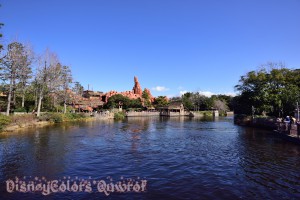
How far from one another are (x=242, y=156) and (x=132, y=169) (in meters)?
8.86

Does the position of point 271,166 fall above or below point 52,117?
below

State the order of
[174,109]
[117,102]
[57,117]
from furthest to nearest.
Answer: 1. [174,109]
2. [117,102]
3. [57,117]

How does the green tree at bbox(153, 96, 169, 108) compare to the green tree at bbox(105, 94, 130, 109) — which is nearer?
the green tree at bbox(105, 94, 130, 109)

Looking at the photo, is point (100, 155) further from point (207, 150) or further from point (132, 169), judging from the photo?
point (207, 150)

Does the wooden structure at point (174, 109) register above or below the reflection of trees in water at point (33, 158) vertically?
above

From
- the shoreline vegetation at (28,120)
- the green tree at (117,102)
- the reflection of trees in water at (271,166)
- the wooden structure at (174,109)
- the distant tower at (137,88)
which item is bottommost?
the reflection of trees in water at (271,166)

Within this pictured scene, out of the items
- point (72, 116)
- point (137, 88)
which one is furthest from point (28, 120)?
point (137, 88)

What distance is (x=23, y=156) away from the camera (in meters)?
15.4

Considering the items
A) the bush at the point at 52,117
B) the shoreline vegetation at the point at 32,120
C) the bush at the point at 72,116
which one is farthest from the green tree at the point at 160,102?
the bush at the point at 52,117

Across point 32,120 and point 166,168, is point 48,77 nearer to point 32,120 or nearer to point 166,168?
point 32,120

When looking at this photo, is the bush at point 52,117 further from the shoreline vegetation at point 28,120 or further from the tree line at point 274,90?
the tree line at point 274,90

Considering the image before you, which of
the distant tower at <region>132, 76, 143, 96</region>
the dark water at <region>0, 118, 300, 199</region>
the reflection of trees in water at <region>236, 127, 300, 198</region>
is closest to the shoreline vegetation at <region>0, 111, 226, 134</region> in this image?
the dark water at <region>0, 118, 300, 199</region>

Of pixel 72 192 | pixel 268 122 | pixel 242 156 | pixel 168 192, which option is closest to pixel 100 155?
pixel 72 192

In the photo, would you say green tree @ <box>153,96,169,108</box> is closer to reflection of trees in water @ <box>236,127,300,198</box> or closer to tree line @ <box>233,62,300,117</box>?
tree line @ <box>233,62,300,117</box>
